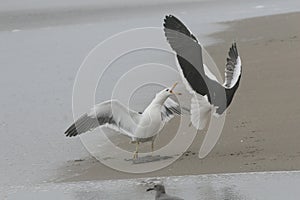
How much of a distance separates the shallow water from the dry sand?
0.82 metres

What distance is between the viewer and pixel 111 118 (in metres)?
7.14

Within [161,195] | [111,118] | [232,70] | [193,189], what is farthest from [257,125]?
[161,195]

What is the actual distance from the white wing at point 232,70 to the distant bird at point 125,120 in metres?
0.63

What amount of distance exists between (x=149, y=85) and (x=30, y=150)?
3097mm

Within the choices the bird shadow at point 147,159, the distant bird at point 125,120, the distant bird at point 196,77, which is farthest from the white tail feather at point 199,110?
the bird shadow at point 147,159

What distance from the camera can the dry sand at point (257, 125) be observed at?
6.83 meters

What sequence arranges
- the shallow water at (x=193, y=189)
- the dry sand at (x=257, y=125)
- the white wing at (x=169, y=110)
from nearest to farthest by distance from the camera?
the shallow water at (x=193, y=189) → the dry sand at (x=257, y=125) → the white wing at (x=169, y=110)

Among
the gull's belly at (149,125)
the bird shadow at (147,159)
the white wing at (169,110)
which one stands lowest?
the bird shadow at (147,159)

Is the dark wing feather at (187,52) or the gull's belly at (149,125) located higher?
the dark wing feather at (187,52)

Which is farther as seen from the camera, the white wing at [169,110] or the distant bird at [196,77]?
the white wing at [169,110]

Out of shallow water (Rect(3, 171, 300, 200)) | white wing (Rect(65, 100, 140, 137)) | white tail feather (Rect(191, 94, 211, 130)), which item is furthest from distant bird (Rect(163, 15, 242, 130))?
shallow water (Rect(3, 171, 300, 200))

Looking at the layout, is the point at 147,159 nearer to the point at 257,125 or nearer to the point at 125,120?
the point at 125,120

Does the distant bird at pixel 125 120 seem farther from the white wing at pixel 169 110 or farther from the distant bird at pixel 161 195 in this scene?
the distant bird at pixel 161 195

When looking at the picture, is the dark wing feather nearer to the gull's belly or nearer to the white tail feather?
the white tail feather
